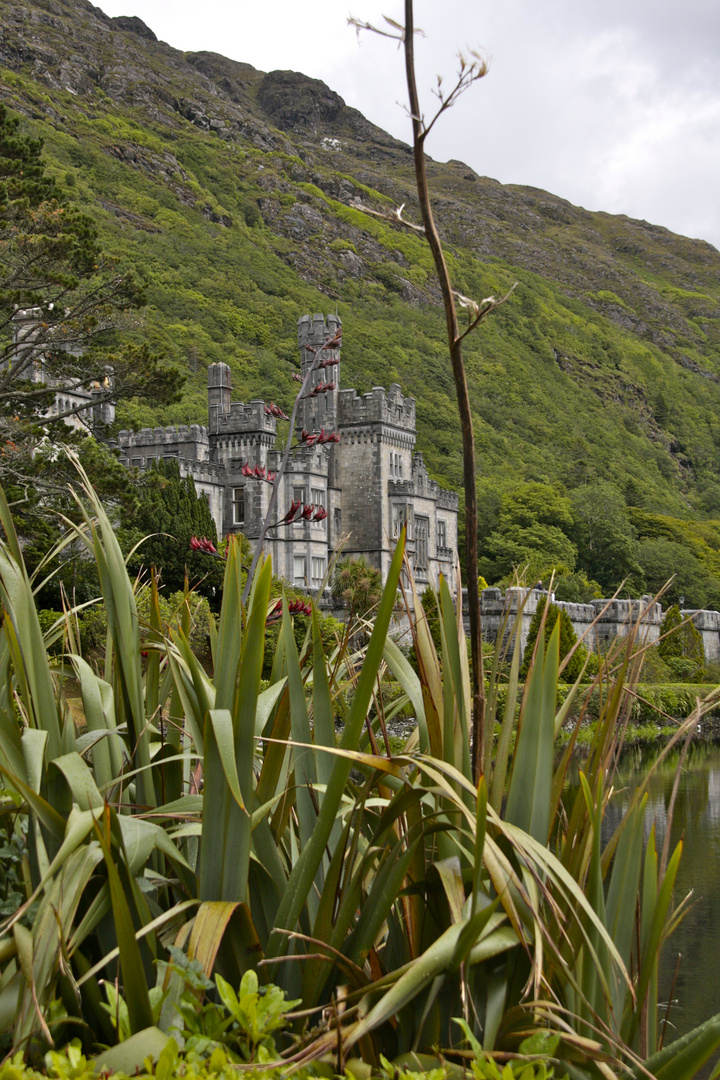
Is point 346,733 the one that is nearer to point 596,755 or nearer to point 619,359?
point 596,755

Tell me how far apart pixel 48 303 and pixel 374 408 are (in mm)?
21886

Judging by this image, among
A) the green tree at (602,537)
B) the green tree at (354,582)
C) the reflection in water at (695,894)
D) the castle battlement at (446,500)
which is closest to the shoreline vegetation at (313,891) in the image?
the reflection in water at (695,894)

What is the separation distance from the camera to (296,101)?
14575cm

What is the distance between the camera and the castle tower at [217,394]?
120 ft

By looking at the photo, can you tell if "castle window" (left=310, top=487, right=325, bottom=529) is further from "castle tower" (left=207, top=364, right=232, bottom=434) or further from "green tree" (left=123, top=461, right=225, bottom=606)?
"green tree" (left=123, top=461, right=225, bottom=606)

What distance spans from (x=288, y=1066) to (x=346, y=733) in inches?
26.0

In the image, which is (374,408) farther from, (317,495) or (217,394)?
(217,394)

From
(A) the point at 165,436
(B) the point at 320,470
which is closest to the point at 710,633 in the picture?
(B) the point at 320,470

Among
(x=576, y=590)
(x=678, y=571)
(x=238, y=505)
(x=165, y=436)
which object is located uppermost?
(x=165, y=436)

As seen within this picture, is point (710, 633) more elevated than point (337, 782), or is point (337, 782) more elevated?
point (337, 782)

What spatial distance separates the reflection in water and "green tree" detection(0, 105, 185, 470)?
974cm

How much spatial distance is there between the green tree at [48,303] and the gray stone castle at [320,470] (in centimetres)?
1573

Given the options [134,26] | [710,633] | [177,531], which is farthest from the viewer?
[134,26]

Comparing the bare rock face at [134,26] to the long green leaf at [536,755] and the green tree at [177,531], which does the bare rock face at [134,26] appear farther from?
the long green leaf at [536,755]
